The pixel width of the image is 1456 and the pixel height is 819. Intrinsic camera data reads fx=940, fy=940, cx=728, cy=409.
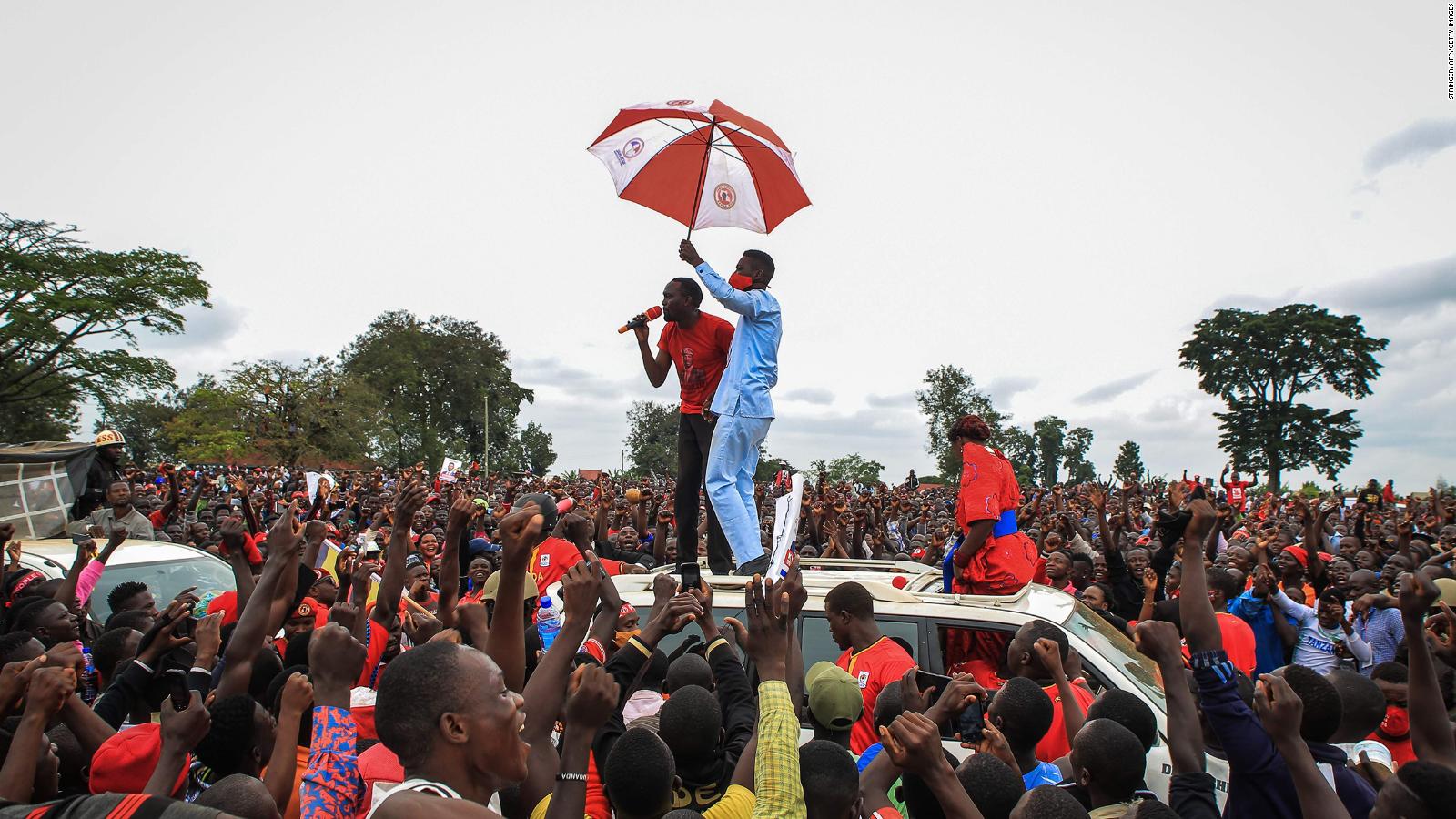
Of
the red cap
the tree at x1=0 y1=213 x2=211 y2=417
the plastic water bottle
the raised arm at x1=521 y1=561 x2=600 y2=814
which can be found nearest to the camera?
the raised arm at x1=521 y1=561 x2=600 y2=814

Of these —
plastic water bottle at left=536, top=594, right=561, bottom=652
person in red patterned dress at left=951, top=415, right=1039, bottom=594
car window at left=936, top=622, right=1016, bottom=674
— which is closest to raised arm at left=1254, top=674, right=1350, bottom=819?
car window at left=936, top=622, right=1016, bottom=674

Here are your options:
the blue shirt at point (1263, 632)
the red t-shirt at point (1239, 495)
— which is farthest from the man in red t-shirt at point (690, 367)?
the red t-shirt at point (1239, 495)

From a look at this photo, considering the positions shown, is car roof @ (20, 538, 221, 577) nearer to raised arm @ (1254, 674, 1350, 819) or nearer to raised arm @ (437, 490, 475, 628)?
raised arm @ (437, 490, 475, 628)

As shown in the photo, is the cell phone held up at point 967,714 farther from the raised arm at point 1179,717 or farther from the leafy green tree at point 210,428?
the leafy green tree at point 210,428

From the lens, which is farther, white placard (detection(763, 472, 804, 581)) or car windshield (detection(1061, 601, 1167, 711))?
car windshield (detection(1061, 601, 1167, 711))

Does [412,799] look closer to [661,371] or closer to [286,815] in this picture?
[286,815]

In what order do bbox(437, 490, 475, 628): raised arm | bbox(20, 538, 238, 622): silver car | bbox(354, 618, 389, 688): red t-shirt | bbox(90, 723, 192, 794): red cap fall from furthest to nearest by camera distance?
1. bbox(20, 538, 238, 622): silver car
2. bbox(354, 618, 389, 688): red t-shirt
3. bbox(437, 490, 475, 628): raised arm
4. bbox(90, 723, 192, 794): red cap

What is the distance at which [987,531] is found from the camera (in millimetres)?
5598

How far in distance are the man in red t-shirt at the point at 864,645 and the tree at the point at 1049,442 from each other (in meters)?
Answer: 74.0

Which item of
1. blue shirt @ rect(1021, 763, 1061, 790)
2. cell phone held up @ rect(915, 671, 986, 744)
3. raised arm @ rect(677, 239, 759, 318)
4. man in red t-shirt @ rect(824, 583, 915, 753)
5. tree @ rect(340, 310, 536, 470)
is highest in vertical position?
tree @ rect(340, 310, 536, 470)

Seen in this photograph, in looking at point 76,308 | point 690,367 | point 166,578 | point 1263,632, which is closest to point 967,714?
point 690,367

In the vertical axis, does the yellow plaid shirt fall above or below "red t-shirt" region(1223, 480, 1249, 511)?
below

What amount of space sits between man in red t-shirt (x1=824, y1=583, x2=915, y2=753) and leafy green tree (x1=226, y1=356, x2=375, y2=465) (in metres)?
47.2

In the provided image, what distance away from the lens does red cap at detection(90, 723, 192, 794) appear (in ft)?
9.28
